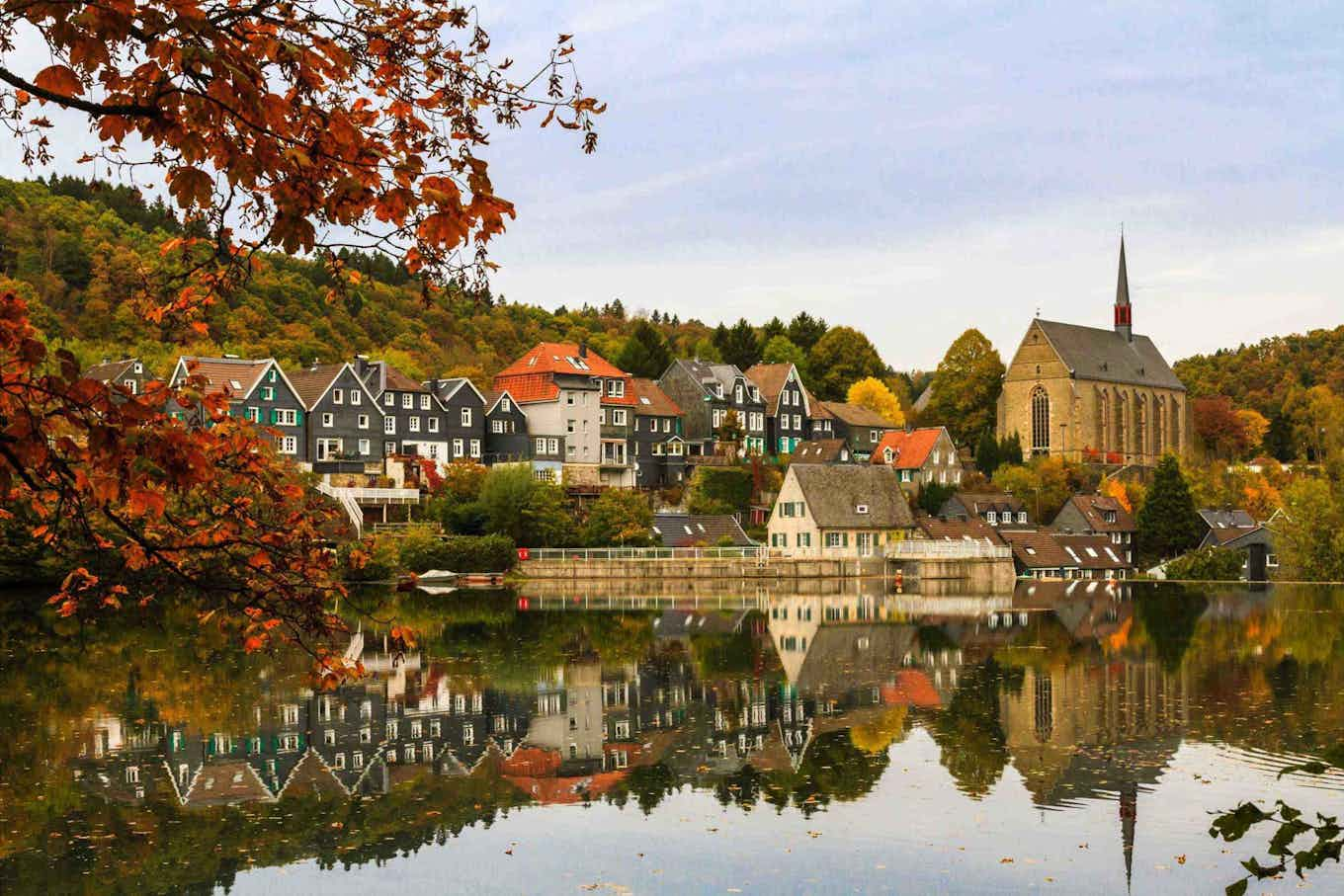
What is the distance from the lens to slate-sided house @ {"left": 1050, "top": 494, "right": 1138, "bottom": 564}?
86.4 m

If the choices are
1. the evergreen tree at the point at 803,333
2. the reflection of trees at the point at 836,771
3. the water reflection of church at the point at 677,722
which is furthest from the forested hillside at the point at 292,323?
the reflection of trees at the point at 836,771

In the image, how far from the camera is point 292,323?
103 metres

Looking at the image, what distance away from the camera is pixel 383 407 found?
78.4 metres

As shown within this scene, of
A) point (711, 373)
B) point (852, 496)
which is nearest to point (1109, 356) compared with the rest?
point (711, 373)

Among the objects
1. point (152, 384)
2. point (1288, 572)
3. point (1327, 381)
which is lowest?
point (1288, 572)

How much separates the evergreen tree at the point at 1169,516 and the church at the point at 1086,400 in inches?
1024

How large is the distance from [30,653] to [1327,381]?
423 ft

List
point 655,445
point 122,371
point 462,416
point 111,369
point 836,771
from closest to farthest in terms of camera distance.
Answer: point 836,771
point 122,371
point 111,369
point 462,416
point 655,445

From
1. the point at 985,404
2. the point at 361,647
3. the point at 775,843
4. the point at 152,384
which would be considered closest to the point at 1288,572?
the point at 985,404

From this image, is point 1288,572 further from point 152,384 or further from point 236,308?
point 152,384

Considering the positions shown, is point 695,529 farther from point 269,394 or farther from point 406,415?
point 269,394

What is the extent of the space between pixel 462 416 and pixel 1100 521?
37.0 meters

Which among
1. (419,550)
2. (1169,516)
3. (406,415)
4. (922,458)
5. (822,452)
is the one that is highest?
(406,415)

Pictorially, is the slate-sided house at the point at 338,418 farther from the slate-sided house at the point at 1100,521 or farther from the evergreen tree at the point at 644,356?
the slate-sided house at the point at 1100,521
